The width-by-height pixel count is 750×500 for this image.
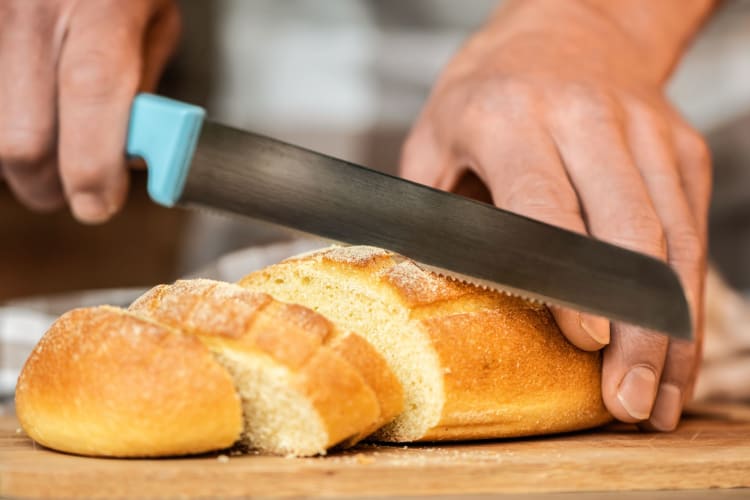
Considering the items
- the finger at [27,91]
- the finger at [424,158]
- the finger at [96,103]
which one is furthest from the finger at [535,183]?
the finger at [27,91]

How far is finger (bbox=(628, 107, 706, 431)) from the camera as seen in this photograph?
61.1 inches

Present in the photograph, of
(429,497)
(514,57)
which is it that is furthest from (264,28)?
(429,497)

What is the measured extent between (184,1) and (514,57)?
4.55 ft

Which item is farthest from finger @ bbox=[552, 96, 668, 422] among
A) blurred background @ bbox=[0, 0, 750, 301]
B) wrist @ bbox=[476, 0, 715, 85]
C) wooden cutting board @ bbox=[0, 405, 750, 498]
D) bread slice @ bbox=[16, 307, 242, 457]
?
blurred background @ bbox=[0, 0, 750, 301]

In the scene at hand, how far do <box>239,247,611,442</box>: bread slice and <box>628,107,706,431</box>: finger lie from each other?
6.0 inches

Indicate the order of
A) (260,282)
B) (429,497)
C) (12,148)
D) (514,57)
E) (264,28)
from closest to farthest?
1. (429,497)
2. (260,282)
3. (12,148)
4. (514,57)
5. (264,28)

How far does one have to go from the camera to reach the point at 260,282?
4.86ft

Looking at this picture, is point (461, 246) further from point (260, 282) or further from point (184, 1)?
point (184, 1)

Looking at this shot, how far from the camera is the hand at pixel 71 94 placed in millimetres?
1653

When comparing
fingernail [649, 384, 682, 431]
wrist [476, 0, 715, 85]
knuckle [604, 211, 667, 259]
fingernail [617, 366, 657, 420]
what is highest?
wrist [476, 0, 715, 85]

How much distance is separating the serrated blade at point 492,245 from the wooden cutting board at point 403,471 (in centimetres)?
20

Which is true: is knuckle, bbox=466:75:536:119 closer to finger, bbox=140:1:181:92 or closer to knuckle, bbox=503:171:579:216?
knuckle, bbox=503:171:579:216

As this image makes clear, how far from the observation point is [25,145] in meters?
1.73

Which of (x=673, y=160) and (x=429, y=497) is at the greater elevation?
(x=673, y=160)
